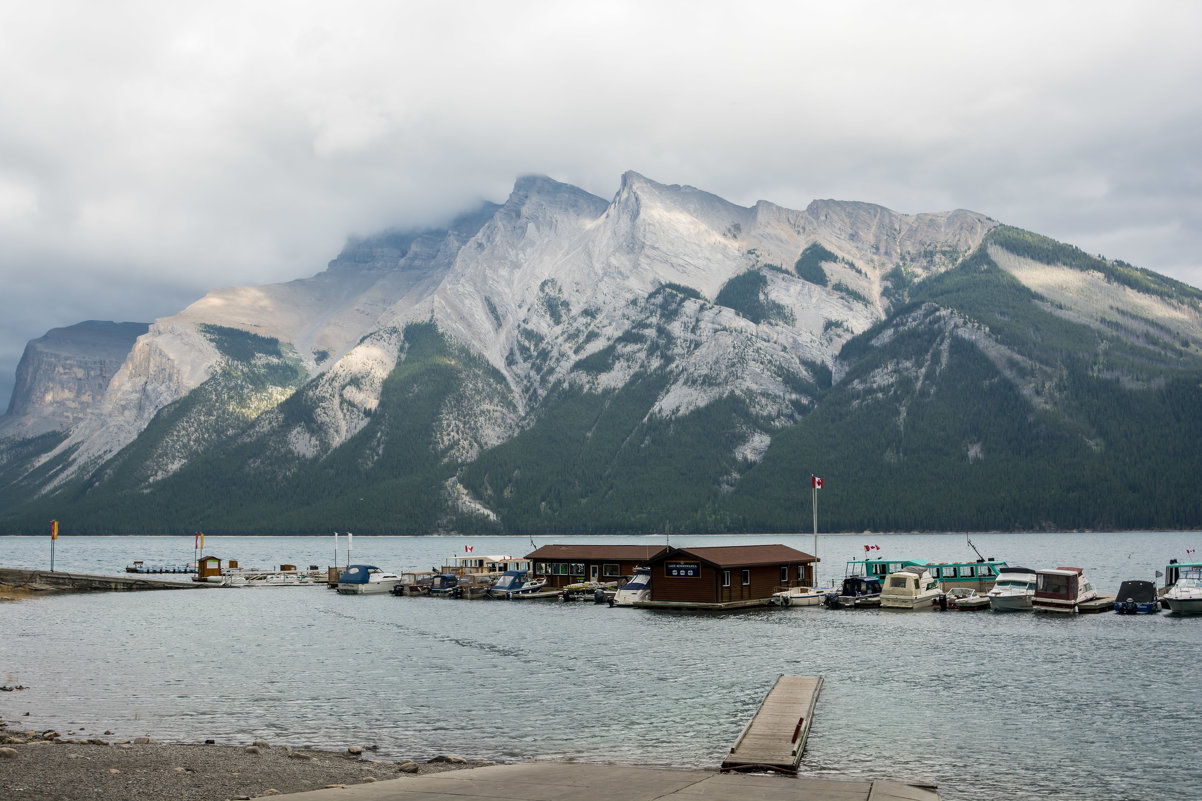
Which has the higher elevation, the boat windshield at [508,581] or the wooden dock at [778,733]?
the wooden dock at [778,733]

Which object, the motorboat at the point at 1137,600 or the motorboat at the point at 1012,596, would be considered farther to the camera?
the motorboat at the point at 1012,596

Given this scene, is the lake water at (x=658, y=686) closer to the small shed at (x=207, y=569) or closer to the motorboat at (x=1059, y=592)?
the motorboat at (x=1059, y=592)

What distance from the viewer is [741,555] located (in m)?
100

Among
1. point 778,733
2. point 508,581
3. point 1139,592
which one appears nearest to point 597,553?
point 508,581

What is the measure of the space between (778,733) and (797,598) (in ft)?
210

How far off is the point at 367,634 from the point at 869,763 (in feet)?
179

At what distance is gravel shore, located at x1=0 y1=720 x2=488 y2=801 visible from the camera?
91.1 feet

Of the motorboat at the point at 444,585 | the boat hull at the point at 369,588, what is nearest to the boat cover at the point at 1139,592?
the motorboat at the point at 444,585

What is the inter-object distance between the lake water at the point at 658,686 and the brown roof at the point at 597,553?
16.7 metres

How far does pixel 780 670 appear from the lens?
57.0m

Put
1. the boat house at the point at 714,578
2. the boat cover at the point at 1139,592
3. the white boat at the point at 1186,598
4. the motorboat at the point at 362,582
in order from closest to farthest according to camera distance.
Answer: the white boat at the point at 1186,598 → the boat cover at the point at 1139,592 → the boat house at the point at 714,578 → the motorboat at the point at 362,582

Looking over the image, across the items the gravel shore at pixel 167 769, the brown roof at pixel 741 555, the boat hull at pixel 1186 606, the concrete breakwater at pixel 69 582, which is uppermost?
the brown roof at pixel 741 555

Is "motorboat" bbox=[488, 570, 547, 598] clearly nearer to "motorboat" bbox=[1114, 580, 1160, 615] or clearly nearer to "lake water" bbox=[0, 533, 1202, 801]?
"lake water" bbox=[0, 533, 1202, 801]

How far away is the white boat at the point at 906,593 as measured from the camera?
96812mm
